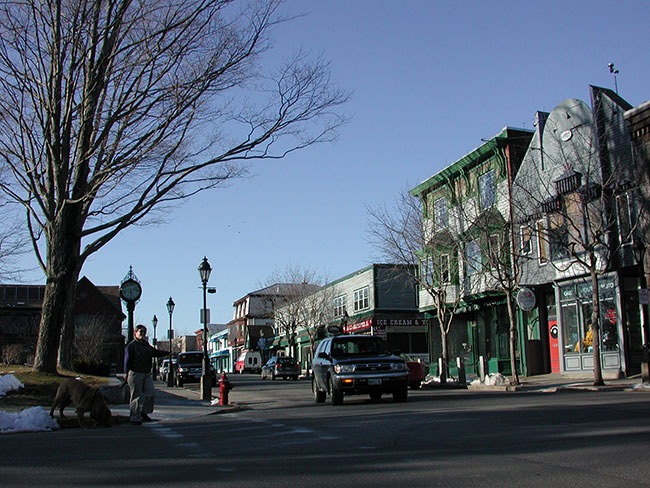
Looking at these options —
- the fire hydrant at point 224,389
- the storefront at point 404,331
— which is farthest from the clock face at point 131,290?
the storefront at point 404,331

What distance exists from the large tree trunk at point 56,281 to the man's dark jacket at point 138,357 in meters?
7.40

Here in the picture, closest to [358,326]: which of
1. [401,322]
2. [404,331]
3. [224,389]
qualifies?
[404,331]

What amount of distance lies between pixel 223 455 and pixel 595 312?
16.8m

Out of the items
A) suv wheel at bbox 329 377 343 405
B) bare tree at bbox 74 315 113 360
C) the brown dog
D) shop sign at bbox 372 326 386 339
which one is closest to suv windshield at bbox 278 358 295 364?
shop sign at bbox 372 326 386 339

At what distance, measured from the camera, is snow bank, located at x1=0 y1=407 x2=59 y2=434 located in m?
11.8

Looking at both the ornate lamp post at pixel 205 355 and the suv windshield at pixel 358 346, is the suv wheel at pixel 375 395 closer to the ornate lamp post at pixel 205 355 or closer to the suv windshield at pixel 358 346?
the suv windshield at pixel 358 346

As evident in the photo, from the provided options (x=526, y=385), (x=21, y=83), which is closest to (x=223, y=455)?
(x=21, y=83)

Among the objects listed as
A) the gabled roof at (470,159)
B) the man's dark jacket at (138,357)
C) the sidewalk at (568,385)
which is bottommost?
the sidewalk at (568,385)

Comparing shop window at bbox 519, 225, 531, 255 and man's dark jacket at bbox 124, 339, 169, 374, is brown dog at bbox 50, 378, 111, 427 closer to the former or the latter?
Result: man's dark jacket at bbox 124, 339, 169, 374

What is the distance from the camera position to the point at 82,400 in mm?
12211

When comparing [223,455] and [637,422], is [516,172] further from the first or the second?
[223,455]

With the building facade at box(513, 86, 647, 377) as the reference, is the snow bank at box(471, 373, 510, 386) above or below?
below

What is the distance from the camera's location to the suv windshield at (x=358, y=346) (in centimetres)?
1758

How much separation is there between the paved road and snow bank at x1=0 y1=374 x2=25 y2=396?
6003 millimetres
